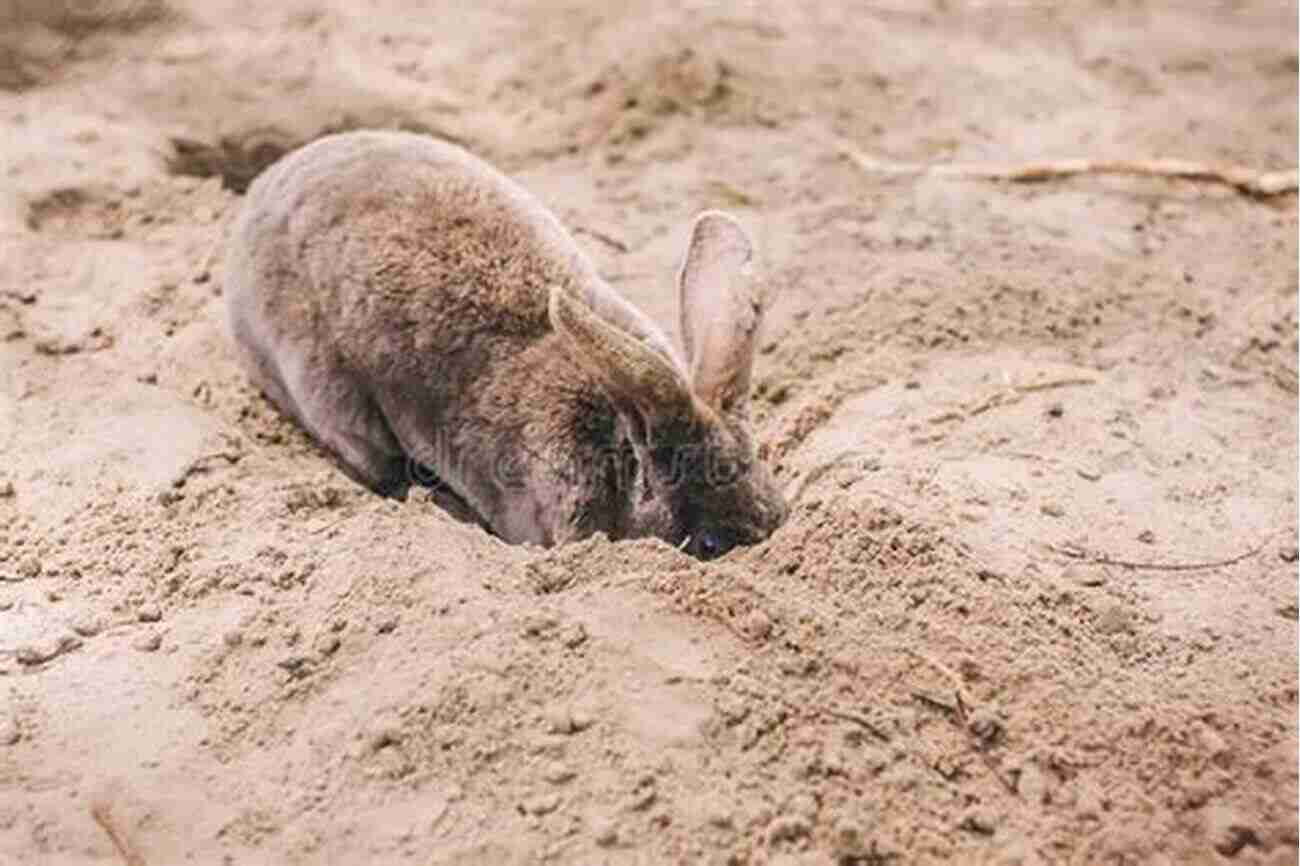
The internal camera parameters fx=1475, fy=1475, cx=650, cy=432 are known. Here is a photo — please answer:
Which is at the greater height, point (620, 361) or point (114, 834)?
point (620, 361)

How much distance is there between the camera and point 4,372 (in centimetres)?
416

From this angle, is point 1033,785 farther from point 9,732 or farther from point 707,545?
point 9,732

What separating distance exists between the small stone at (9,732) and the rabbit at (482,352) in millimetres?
1329

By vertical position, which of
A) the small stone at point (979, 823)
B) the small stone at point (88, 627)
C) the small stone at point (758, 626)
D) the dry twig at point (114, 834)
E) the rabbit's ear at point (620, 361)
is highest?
the rabbit's ear at point (620, 361)

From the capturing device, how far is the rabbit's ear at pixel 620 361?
10.3 feet

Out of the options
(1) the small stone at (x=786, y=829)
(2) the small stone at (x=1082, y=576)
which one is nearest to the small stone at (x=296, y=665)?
(1) the small stone at (x=786, y=829)

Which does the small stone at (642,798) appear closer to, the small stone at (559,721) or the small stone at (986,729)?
the small stone at (559,721)

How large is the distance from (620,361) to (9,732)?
1418mm

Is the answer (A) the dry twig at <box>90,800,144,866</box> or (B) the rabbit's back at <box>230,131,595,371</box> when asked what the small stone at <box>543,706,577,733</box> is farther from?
(B) the rabbit's back at <box>230,131,595,371</box>

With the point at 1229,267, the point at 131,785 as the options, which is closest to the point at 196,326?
the point at 131,785

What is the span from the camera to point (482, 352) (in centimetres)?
387

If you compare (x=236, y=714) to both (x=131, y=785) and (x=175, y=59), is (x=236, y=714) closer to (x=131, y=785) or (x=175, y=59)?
(x=131, y=785)

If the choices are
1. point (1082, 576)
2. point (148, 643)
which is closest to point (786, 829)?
point (1082, 576)

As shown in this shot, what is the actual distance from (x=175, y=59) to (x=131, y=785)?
12.5 ft
